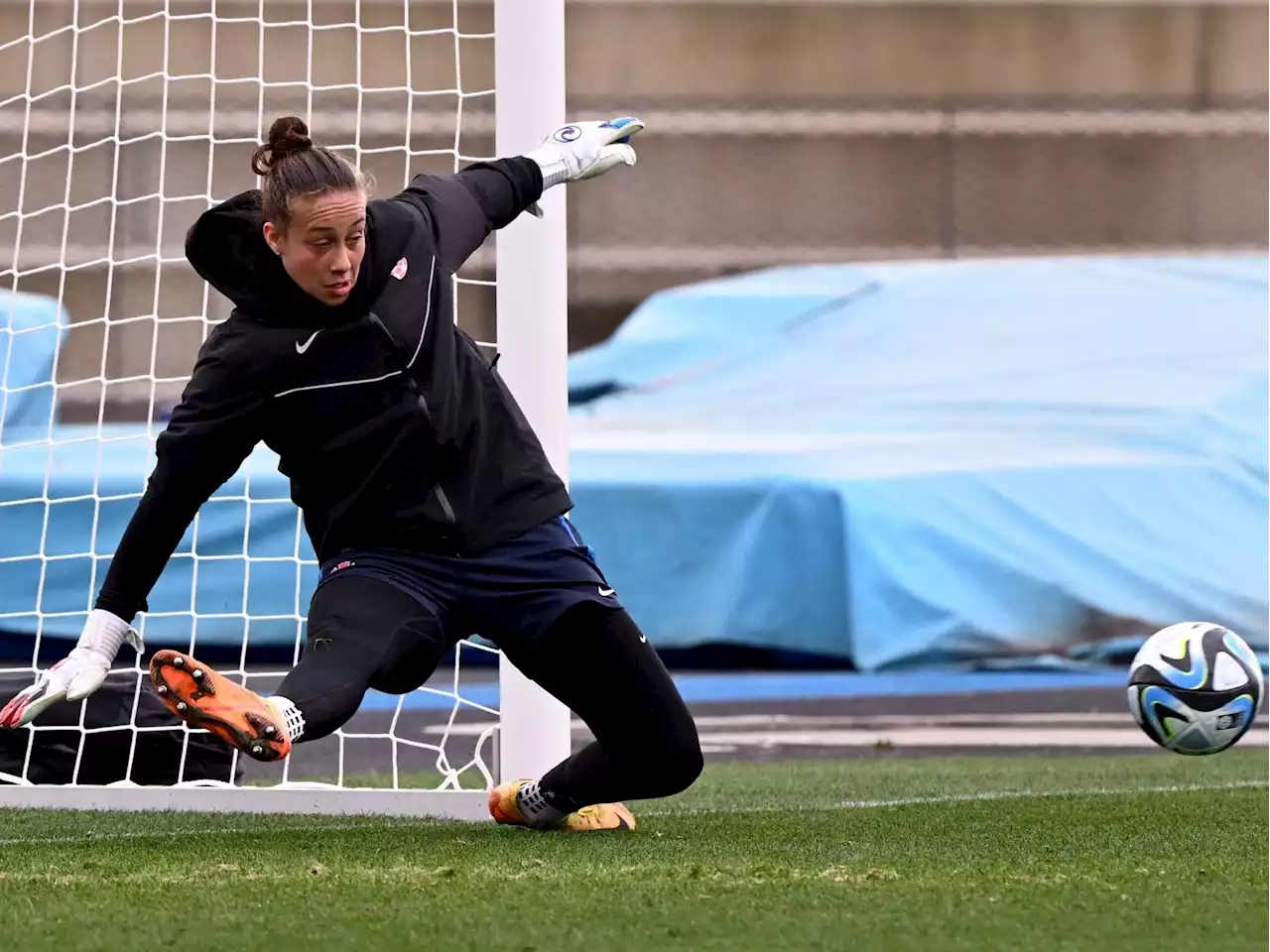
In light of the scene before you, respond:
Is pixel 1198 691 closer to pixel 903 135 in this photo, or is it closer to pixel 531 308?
pixel 531 308

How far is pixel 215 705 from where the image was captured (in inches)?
122

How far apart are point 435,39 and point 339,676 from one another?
30.4ft

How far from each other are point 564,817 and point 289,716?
1018 mm

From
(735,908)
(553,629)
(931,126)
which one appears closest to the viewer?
(735,908)

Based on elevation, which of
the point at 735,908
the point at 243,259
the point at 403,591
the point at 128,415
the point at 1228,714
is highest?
the point at 243,259

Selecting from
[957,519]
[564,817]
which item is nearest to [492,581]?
[564,817]

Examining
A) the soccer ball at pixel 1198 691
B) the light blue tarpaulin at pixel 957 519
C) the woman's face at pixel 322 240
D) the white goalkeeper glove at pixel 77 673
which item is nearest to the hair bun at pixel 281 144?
the woman's face at pixel 322 240

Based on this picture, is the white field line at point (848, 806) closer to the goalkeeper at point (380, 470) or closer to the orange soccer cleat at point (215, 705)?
the goalkeeper at point (380, 470)

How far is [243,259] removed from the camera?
→ 3.56m

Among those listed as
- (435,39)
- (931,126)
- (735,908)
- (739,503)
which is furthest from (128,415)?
(735,908)

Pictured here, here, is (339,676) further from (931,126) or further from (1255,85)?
(1255,85)

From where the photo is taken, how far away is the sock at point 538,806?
4.14 meters

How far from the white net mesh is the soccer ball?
1596mm

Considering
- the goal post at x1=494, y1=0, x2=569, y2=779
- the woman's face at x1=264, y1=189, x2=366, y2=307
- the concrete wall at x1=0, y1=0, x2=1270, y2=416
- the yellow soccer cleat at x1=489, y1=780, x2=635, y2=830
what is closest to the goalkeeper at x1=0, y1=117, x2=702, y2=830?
the woman's face at x1=264, y1=189, x2=366, y2=307
